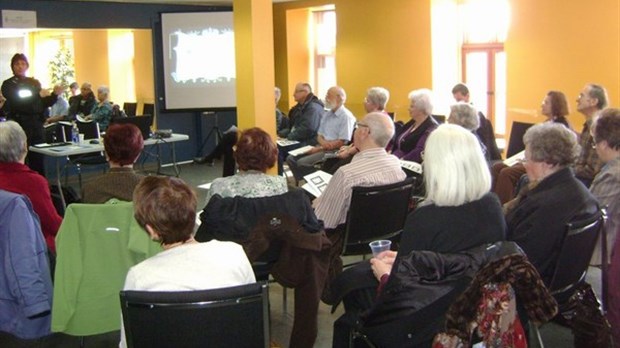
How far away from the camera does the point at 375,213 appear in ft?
13.0

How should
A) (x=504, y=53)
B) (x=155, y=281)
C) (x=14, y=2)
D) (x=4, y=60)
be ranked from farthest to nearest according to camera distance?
(x=4, y=60)
(x=14, y=2)
(x=504, y=53)
(x=155, y=281)

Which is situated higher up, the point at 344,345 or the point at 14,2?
the point at 14,2

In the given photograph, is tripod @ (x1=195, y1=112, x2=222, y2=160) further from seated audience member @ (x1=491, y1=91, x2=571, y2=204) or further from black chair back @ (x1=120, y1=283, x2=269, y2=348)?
black chair back @ (x1=120, y1=283, x2=269, y2=348)

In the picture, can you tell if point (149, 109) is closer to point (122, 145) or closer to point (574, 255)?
point (122, 145)

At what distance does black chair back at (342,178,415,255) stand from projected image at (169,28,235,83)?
717 centimetres

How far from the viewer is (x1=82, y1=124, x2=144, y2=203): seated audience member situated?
139 inches

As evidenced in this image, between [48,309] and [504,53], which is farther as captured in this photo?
[504,53]

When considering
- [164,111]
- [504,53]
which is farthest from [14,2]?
[504,53]

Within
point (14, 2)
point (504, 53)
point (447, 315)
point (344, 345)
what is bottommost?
point (344, 345)

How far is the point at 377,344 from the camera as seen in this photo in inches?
98.3

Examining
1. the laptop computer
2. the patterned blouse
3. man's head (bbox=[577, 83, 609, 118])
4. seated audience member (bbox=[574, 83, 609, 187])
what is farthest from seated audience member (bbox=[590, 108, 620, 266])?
the laptop computer

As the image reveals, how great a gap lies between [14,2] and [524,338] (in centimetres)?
901

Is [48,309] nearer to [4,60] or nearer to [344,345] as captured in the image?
[344,345]

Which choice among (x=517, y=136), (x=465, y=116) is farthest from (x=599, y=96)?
(x=465, y=116)
